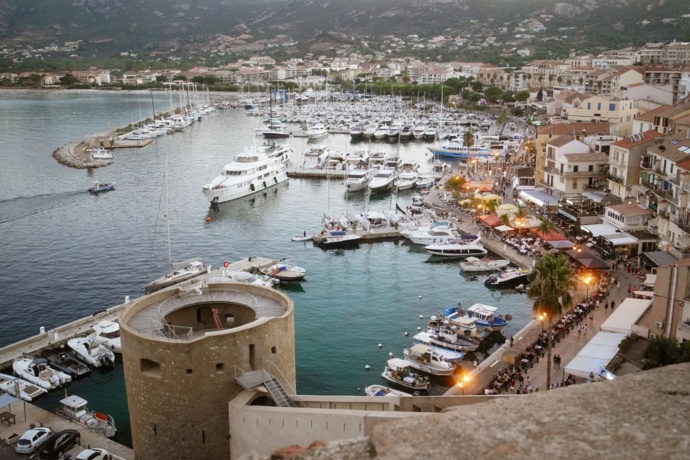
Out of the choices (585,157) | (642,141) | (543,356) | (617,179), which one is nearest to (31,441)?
(543,356)

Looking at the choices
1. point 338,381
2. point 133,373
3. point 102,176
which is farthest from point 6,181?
point 133,373

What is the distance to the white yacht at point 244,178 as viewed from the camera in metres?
75.2

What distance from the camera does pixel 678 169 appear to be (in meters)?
43.9

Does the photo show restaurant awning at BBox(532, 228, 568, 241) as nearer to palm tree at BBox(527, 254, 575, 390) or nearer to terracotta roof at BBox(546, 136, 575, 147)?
terracotta roof at BBox(546, 136, 575, 147)

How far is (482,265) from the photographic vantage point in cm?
5106

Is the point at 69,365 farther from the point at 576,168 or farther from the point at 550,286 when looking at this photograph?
the point at 576,168

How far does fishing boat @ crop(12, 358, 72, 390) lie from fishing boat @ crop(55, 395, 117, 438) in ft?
9.60

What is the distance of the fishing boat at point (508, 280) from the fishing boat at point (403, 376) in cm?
1542

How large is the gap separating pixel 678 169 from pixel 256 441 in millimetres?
36003

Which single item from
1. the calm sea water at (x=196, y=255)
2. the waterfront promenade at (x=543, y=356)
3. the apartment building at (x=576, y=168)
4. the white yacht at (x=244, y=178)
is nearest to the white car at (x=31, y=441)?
the calm sea water at (x=196, y=255)

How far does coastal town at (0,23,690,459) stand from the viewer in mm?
19719

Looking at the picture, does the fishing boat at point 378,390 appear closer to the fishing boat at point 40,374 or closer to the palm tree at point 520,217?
the fishing boat at point 40,374

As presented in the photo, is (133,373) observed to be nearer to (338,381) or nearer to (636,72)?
(338,381)

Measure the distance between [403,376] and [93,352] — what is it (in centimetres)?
1640
